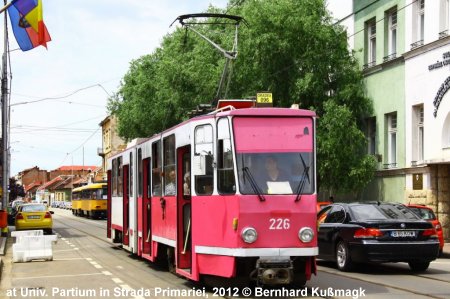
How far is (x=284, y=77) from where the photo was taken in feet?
97.3

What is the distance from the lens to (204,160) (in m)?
12.1

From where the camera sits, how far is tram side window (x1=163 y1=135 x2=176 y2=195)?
13.9 metres

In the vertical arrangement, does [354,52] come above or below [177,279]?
above

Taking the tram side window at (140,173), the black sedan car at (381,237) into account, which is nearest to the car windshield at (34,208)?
the tram side window at (140,173)

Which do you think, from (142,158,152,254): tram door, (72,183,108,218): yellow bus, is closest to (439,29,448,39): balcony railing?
(142,158,152,254): tram door

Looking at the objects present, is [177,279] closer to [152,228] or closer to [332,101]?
[152,228]

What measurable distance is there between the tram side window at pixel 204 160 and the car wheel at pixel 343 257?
4.78 m

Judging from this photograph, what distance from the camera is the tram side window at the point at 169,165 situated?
45.5 feet

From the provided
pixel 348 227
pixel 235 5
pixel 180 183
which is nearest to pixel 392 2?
pixel 235 5

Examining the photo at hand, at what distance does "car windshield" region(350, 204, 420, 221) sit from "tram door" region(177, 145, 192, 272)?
4.23 metres

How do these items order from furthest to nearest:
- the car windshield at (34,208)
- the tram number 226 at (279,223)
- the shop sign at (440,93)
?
the car windshield at (34,208) < the shop sign at (440,93) < the tram number 226 at (279,223)

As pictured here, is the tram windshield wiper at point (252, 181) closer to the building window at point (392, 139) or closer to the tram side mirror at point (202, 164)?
the tram side mirror at point (202, 164)

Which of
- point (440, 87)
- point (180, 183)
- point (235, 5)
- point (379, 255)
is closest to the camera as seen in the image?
point (180, 183)

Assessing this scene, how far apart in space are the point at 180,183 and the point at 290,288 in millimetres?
2729
